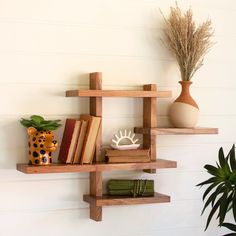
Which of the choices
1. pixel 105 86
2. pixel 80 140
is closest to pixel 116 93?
pixel 105 86

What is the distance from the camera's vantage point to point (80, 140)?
2.21 metres

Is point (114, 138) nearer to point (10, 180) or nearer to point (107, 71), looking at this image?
point (107, 71)

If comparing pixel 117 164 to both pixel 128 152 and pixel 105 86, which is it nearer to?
pixel 128 152

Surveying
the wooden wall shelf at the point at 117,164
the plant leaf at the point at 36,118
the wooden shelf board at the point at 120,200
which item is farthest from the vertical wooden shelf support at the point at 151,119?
the plant leaf at the point at 36,118

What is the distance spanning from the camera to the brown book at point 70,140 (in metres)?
2.18

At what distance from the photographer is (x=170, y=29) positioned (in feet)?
7.98

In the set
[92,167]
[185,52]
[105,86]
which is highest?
[185,52]

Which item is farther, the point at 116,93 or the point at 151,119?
the point at 151,119

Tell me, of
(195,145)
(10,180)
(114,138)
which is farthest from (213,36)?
(10,180)

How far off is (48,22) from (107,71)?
0.35 metres

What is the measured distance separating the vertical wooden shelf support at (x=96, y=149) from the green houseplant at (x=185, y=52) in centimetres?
38

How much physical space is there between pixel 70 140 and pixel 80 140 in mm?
45

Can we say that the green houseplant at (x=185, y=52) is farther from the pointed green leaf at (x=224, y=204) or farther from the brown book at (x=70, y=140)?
the brown book at (x=70, y=140)

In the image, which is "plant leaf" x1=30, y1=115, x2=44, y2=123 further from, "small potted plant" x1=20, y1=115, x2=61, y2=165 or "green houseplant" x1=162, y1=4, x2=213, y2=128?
"green houseplant" x1=162, y1=4, x2=213, y2=128
